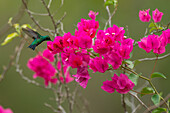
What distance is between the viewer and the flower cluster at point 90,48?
0.60m

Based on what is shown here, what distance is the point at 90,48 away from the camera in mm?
636

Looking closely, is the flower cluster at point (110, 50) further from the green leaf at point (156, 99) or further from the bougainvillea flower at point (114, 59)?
the green leaf at point (156, 99)

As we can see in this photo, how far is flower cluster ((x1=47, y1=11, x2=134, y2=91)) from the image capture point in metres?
0.60

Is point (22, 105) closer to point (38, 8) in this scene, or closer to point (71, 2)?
point (38, 8)

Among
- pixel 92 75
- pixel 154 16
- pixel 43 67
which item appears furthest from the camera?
pixel 92 75

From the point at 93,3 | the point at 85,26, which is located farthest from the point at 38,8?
the point at 85,26

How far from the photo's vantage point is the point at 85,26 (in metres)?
0.65

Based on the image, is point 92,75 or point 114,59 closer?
point 114,59

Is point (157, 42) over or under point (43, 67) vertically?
under

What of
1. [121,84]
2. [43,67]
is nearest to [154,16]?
[121,84]

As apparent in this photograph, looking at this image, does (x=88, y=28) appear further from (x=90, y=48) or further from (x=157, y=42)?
(x=157, y=42)

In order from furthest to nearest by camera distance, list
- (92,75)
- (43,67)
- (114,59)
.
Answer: (92,75), (43,67), (114,59)

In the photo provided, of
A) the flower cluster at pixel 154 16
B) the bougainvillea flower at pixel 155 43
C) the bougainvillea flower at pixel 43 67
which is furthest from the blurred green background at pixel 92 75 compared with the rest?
the bougainvillea flower at pixel 155 43

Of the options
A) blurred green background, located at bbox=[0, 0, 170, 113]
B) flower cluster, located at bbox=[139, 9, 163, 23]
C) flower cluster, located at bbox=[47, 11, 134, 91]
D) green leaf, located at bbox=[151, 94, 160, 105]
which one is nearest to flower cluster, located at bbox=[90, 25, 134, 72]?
flower cluster, located at bbox=[47, 11, 134, 91]
